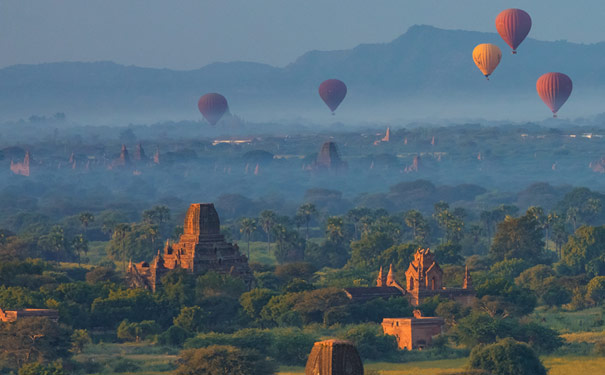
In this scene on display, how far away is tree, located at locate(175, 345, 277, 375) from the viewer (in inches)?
4247

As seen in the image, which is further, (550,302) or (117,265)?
(117,265)

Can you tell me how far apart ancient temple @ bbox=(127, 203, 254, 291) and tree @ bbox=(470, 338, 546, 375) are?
141 ft

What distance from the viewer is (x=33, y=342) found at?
116750 mm

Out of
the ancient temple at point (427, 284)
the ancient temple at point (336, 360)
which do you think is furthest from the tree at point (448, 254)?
the ancient temple at point (336, 360)

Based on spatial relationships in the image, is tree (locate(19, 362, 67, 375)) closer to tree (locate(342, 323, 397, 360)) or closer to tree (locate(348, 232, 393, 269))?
tree (locate(342, 323, 397, 360))

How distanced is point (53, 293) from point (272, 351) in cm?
2631

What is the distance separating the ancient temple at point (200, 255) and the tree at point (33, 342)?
32477 mm

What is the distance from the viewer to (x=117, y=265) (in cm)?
19838

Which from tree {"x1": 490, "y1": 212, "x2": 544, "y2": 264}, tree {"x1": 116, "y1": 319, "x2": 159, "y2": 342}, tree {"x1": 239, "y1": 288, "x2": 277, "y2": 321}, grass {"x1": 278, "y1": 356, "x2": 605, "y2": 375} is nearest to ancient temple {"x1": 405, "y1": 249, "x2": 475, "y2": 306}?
tree {"x1": 239, "y1": 288, "x2": 277, "y2": 321}

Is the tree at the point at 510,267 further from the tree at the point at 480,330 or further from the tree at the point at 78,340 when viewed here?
the tree at the point at 78,340

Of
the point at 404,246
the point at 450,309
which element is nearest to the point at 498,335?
the point at 450,309

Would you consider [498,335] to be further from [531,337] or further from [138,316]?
[138,316]

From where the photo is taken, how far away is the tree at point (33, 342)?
116 m

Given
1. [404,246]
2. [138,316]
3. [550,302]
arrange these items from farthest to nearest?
1. [404,246]
2. [550,302]
3. [138,316]
